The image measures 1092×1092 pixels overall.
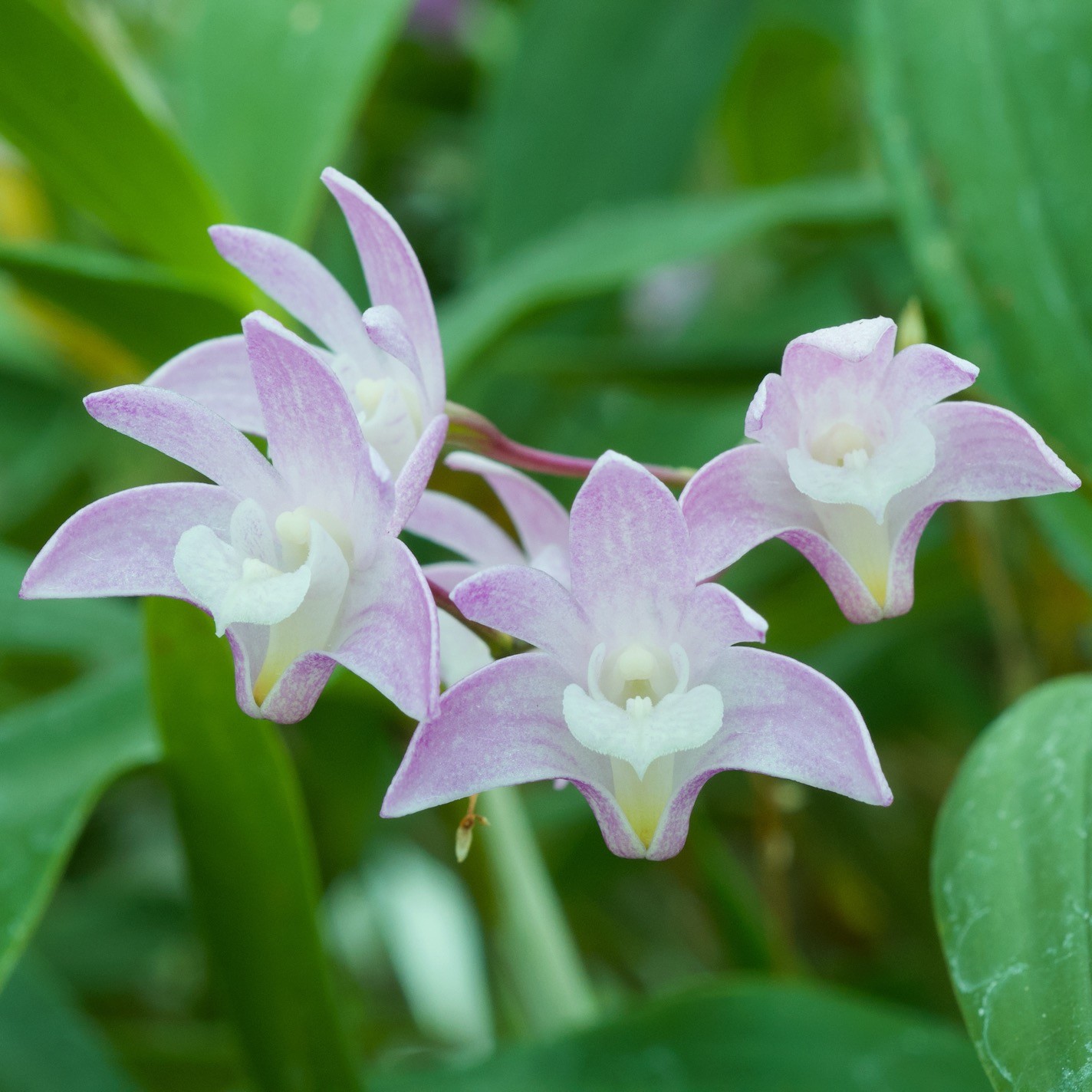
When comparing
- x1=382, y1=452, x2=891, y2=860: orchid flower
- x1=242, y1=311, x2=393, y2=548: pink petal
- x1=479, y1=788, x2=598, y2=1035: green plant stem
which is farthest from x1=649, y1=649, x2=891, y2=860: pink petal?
x1=479, y1=788, x2=598, y2=1035: green plant stem

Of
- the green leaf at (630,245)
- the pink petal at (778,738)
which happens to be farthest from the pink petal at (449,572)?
the green leaf at (630,245)

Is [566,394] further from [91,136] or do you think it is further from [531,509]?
[531,509]

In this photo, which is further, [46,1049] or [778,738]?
[46,1049]

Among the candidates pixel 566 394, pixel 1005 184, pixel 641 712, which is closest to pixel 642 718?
pixel 641 712

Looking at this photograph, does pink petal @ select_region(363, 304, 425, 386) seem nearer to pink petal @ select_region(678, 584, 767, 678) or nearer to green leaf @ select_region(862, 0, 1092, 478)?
pink petal @ select_region(678, 584, 767, 678)

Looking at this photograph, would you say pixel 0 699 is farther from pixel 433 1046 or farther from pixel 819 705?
pixel 819 705

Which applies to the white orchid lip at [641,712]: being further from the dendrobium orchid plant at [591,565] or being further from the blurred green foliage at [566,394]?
the blurred green foliage at [566,394]
